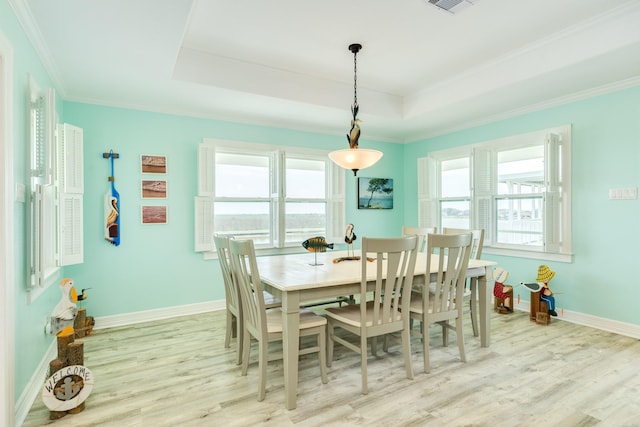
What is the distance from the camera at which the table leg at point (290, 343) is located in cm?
208

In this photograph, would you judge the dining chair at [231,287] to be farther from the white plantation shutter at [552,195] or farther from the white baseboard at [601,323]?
the white baseboard at [601,323]

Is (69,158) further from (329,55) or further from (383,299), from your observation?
(383,299)

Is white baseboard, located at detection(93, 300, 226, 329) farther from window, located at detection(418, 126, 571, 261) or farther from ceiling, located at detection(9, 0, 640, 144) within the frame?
window, located at detection(418, 126, 571, 261)

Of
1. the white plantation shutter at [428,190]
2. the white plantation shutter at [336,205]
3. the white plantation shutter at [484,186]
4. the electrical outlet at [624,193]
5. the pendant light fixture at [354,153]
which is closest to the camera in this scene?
the pendant light fixture at [354,153]

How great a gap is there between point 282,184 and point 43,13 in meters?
2.84

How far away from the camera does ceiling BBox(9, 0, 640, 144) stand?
2.44 metres

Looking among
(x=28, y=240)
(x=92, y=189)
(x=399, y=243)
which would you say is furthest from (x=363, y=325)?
(x=92, y=189)

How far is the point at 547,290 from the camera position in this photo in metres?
3.65

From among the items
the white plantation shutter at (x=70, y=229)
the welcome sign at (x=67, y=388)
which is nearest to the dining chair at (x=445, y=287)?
the welcome sign at (x=67, y=388)

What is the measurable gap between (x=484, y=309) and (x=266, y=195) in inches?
114

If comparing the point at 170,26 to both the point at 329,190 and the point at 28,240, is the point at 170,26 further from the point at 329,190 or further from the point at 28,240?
the point at 329,190

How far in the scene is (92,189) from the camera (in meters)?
3.60

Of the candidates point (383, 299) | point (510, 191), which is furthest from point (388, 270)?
point (510, 191)

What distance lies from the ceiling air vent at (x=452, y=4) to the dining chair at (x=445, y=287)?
165 centimetres
